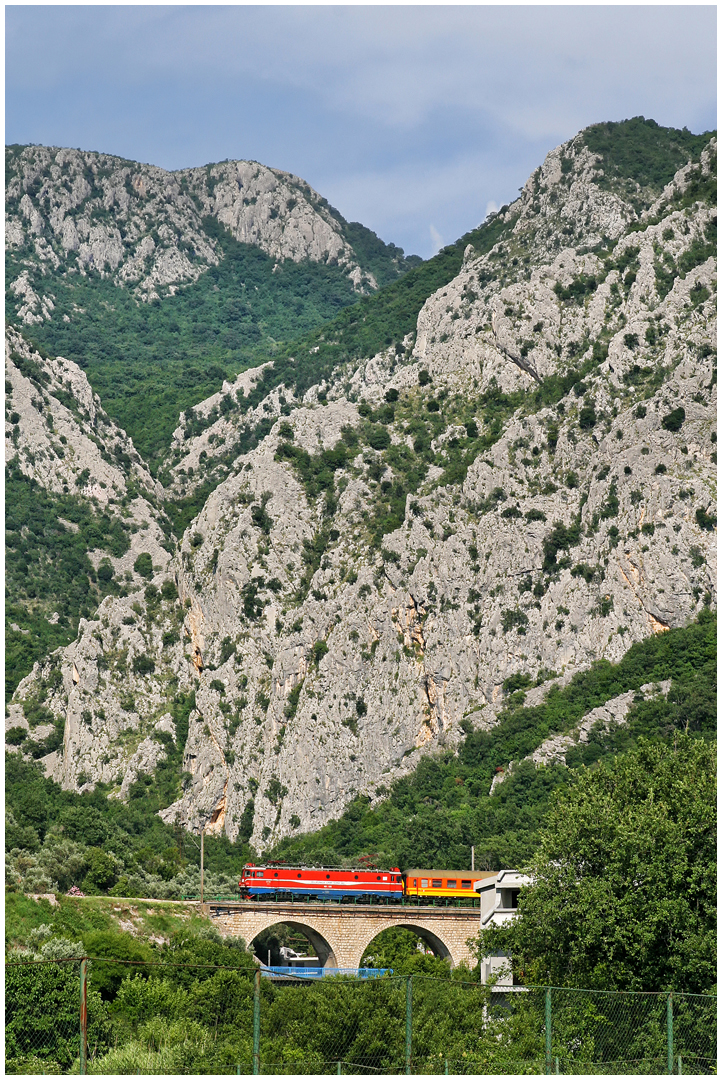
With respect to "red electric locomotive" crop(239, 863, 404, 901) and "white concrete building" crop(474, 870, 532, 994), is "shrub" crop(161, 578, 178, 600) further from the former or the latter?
"white concrete building" crop(474, 870, 532, 994)

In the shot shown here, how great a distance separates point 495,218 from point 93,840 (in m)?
115

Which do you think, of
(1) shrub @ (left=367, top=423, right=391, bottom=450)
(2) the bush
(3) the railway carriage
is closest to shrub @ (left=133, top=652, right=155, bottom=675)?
(2) the bush

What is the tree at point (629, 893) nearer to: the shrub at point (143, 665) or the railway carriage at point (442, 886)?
the railway carriage at point (442, 886)

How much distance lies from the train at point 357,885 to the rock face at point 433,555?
20.7 meters

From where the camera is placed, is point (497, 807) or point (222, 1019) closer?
point (222, 1019)

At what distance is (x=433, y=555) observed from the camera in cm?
11381

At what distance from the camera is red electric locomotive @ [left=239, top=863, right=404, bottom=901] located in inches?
3280

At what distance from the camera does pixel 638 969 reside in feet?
113

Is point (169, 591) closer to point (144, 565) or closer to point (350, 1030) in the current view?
point (144, 565)

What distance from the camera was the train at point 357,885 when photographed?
83.4m

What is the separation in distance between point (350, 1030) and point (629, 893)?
35.6 ft

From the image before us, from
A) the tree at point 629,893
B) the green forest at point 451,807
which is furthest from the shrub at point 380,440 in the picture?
the tree at point 629,893

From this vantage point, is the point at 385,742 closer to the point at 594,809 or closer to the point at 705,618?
the point at 705,618

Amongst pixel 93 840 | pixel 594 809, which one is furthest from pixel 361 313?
pixel 594 809
